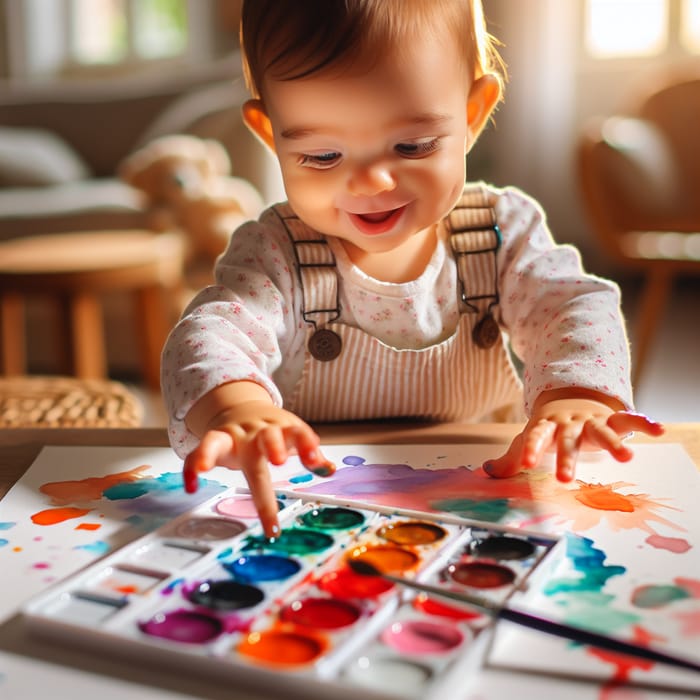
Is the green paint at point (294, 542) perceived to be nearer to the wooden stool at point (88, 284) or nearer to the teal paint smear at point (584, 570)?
the teal paint smear at point (584, 570)

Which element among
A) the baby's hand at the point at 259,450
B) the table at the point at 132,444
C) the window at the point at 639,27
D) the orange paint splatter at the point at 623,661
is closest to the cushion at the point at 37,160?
the window at the point at 639,27

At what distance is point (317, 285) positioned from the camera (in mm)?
725

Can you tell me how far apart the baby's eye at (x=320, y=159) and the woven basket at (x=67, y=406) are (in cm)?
40

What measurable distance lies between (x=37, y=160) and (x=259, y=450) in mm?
2801

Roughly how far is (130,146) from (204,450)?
9.25ft

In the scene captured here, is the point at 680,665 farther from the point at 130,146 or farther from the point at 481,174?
the point at 481,174

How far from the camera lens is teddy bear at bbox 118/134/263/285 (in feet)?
7.13

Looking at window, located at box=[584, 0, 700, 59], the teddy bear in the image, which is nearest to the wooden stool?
the teddy bear

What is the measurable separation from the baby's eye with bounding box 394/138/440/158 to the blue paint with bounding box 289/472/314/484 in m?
0.22

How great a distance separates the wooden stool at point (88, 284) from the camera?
6.04 feet

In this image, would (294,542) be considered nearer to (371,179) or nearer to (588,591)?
(588,591)

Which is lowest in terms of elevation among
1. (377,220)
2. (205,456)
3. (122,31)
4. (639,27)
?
(205,456)

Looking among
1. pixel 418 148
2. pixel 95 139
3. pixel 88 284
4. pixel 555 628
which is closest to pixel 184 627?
pixel 555 628

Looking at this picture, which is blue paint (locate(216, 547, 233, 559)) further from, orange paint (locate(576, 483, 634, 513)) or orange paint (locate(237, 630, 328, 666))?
orange paint (locate(576, 483, 634, 513))
